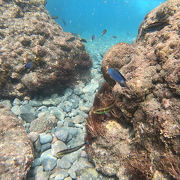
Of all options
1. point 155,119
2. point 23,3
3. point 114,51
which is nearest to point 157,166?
point 155,119

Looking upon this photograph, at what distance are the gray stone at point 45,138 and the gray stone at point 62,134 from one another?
25cm

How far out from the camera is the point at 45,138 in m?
4.41

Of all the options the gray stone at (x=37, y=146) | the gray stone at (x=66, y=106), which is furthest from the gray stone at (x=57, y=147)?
the gray stone at (x=66, y=106)

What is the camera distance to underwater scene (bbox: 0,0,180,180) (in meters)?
2.60

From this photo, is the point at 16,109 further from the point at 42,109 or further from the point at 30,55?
the point at 30,55

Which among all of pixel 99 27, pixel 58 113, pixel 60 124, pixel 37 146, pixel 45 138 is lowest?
pixel 37 146

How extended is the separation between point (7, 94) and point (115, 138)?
529 centimetres

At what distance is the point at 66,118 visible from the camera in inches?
214

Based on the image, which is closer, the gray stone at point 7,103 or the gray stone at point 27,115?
the gray stone at point 27,115

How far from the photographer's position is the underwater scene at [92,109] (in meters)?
2.60

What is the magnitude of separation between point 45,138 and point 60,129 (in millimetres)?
586

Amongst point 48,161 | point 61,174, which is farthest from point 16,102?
point 61,174

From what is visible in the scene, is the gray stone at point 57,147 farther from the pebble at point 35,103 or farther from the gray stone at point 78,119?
the pebble at point 35,103

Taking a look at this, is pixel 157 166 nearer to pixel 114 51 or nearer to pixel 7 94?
pixel 114 51
